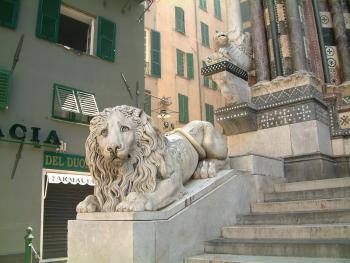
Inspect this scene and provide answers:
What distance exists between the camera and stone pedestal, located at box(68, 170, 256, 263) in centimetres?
353

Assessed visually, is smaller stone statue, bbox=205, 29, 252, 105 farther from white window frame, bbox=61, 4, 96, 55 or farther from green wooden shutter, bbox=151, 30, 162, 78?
green wooden shutter, bbox=151, 30, 162, 78

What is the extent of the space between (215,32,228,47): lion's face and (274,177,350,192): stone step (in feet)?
11.7

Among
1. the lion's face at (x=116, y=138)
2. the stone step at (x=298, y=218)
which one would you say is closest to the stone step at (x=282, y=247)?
the stone step at (x=298, y=218)

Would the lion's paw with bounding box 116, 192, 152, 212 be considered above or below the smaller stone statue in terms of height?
below

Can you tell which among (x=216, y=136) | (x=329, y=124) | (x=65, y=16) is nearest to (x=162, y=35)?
(x=65, y=16)

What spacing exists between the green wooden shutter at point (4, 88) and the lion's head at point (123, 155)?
8047 millimetres

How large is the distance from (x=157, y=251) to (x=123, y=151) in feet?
3.17

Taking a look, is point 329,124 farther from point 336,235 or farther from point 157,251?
point 157,251

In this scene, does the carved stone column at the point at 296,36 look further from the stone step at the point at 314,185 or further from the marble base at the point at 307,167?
the stone step at the point at 314,185

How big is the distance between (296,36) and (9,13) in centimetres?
833

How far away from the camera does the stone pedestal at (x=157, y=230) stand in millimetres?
3527

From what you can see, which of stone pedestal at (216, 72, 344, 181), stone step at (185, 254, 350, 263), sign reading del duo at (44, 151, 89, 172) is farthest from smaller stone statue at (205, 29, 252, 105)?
sign reading del duo at (44, 151, 89, 172)

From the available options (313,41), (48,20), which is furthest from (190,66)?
(313,41)

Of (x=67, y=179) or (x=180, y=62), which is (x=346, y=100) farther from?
(x=180, y=62)
